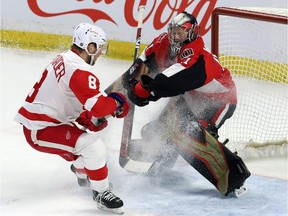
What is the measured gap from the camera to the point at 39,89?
390 centimetres

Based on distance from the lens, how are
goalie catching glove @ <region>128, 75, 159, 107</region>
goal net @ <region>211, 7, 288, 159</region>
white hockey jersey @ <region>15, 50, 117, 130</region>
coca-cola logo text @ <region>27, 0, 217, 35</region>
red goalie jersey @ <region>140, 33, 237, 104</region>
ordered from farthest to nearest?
coca-cola logo text @ <region>27, 0, 217, 35</region> < goal net @ <region>211, 7, 288, 159</region> < goalie catching glove @ <region>128, 75, 159, 107</region> < red goalie jersey @ <region>140, 33, 237, 104</region> < white hockey jersey @ <region>15, 50, 117, 130</region>

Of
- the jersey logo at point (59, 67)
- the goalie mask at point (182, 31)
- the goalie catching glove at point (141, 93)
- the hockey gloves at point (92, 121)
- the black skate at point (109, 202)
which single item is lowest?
the black skate at point (109, 202)

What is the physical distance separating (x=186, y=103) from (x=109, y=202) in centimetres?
70

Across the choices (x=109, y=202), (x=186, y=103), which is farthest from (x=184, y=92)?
(x=109, y=202)

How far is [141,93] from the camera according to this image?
4203 millimetres

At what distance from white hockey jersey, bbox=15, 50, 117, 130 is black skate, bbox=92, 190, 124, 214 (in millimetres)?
351

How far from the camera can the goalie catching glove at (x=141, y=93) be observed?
4.14 m

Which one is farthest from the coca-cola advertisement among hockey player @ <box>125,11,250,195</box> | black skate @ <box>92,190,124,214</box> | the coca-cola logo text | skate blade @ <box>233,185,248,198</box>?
black skate @ <box>92,190,124,214</box>

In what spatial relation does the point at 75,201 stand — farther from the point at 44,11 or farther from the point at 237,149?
the point at 44,11

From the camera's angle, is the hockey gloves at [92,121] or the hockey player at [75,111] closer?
the hockey player at [75,111]

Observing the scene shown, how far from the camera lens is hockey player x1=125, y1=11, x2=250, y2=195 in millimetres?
4027

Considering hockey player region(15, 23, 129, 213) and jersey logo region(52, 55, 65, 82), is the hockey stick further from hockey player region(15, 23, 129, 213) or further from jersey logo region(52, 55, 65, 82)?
jersey logo region(52, 55, 65, 82)

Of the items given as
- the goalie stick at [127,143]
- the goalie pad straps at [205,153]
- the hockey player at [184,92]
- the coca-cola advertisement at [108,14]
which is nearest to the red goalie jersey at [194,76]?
the hockey player at [184,92]

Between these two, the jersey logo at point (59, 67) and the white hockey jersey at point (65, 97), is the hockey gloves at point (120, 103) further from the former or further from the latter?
the jersey logo at point (59, 67)
